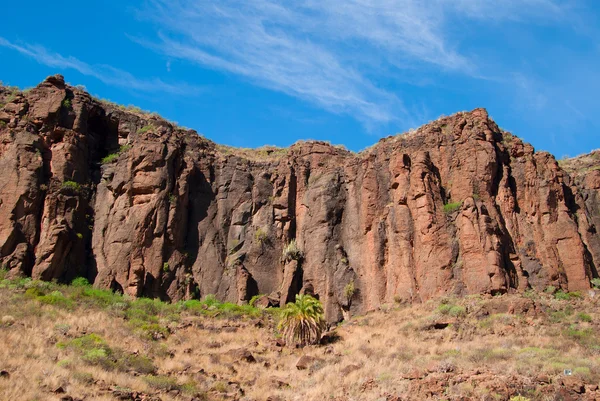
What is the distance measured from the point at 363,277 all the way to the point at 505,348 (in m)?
15.9

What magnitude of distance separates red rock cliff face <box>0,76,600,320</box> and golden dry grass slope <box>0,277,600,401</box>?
2.70 metres

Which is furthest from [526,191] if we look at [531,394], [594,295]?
[531,394]

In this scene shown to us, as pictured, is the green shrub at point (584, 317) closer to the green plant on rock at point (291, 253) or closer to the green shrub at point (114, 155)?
the green plant on rock at point (291, 253)

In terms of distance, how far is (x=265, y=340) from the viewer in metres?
32.9

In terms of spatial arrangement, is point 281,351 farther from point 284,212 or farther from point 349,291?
point 284,212

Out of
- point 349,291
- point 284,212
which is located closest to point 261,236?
point 284,212

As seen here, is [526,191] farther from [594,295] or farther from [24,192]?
[24,192]

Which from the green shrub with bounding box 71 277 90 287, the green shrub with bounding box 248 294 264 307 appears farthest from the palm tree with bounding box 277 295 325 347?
the green shrub with bounding box 71 277 90 287

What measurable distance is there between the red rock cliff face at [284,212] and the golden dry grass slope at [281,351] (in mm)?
2696

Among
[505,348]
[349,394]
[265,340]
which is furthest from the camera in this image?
[265,340]

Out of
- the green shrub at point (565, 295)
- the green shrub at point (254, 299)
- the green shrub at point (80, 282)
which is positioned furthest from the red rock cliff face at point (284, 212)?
the green shrub at point (565, 295)

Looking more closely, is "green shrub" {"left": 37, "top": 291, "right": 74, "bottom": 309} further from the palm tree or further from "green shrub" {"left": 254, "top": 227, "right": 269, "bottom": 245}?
"green shrub" {"left": 254, "top": 227, "right": 269, "bottom": 245}

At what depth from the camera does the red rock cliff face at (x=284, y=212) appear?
36156mm

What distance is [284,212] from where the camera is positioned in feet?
149
